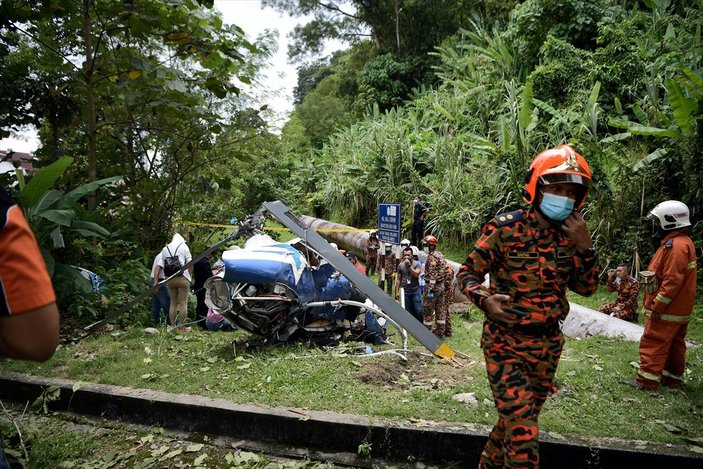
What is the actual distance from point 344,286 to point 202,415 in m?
2.57

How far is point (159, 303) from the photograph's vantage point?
8.08 metres

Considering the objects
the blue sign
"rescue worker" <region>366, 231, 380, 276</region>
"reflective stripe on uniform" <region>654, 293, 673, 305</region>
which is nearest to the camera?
"reflective stripe on uniform" <region>654, 293, 673, 305</region>

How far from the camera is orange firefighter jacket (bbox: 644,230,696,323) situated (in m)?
4.43

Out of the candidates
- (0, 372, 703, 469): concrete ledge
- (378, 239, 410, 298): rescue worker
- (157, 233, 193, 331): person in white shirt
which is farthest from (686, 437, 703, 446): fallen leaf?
(378, 239, 410, 298): rescue worker

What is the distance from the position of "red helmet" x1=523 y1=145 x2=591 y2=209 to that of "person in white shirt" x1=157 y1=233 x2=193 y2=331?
581cm

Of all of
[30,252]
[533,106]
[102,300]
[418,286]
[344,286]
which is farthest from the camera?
[533,106]

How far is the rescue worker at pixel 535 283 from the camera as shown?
9.02 ft

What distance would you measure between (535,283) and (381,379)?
2.56m

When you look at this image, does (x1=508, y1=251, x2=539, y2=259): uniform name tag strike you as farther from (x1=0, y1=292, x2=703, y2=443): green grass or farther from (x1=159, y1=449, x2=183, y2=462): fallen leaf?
(x1=159, y1=449, x2=183, y2=462): fallen leaf

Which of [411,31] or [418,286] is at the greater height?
[411,31]

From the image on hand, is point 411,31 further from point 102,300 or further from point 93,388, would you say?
point 93,388

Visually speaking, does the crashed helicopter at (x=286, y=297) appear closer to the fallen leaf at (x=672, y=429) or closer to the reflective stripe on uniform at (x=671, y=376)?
the fallen leaf at (x=672, y=429)

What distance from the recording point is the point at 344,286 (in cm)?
631

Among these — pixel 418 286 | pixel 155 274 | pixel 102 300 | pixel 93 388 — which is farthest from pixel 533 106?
pixel 93 388
